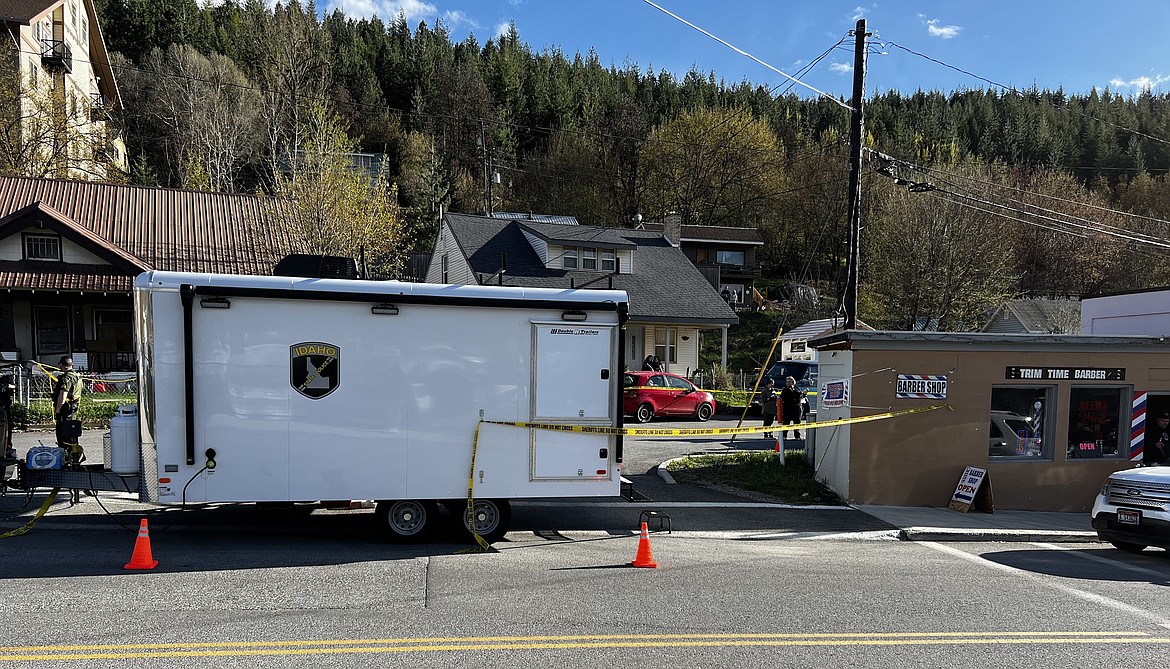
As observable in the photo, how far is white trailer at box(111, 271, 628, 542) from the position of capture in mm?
7480

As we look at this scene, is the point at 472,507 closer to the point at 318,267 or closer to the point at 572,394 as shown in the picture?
the point at 572,394

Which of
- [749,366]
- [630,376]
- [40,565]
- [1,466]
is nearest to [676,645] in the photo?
[40,565]

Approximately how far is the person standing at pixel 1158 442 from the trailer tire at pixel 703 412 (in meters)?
12.1

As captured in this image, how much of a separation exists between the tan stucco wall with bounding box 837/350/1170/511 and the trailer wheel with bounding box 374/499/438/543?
704 centimetres

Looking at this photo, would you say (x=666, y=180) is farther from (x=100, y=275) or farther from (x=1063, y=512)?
(x=1063, y=512)

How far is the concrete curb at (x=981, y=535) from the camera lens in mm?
10266

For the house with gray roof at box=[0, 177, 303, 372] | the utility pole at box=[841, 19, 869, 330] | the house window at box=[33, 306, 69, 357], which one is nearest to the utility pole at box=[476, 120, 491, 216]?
the house with gray roof at box=[0, 177, 303, 372]

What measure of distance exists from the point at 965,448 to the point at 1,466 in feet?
44.7

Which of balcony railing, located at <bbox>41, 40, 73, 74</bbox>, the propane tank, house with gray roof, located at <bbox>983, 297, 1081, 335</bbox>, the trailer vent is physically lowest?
the propane tank

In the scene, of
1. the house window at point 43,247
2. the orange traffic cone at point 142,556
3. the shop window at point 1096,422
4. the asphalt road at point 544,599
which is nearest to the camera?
the asphalt road at point 544,599

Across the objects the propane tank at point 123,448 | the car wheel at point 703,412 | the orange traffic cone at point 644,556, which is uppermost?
the propane tank at point 123,448

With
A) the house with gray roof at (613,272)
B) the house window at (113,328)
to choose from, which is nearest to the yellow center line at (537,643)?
the house window at (113,328)

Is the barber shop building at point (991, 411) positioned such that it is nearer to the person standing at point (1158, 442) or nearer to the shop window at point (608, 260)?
the person standing at point (1158, 442)

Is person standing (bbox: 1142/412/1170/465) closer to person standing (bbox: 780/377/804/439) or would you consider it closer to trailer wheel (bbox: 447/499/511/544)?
person standing (bbox: 780/377/804/439)
